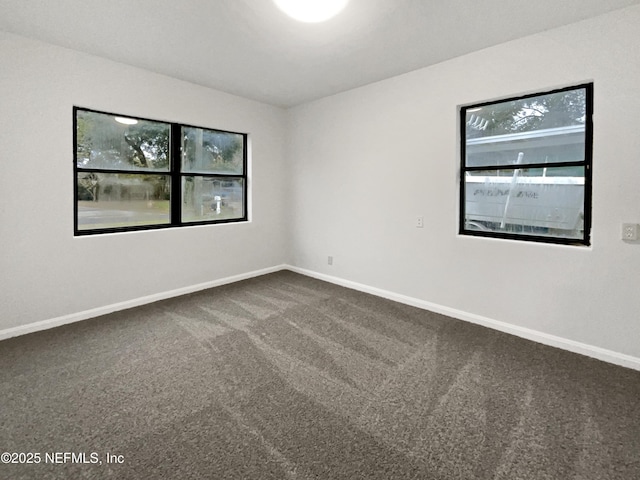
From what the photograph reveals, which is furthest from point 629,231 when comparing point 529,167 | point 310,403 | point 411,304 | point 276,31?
point 276,31

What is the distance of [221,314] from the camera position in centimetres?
343

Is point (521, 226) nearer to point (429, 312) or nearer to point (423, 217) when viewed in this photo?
point (423, 217)

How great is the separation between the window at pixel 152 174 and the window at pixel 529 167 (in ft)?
10.1

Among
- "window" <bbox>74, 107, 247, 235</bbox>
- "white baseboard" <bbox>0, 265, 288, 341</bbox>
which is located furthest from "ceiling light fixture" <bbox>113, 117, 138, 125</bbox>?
"white baseboard" <bbox>0, 265, 288, 341</bbox>

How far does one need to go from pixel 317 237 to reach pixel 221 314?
A: 75.4 inches

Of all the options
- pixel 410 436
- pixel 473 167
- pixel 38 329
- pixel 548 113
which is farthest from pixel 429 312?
pixel 38 329

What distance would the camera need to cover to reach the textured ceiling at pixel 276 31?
2.35m

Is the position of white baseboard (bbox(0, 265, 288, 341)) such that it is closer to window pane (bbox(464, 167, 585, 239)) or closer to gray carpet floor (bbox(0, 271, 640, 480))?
gray carpet floor (bbox(0, 271, 640, 480))

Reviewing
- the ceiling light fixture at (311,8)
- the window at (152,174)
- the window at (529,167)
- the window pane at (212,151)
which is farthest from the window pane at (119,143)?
the window at (529,167)

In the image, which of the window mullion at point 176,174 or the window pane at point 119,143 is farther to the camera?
the window mullion at point 176,174

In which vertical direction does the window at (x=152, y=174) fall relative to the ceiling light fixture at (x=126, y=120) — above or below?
below

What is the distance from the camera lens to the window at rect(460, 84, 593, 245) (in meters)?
2.69

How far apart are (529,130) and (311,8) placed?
2.16 metres

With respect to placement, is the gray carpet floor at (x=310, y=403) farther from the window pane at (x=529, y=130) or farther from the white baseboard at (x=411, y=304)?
the window pane at (x=529, y=130)
